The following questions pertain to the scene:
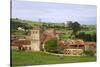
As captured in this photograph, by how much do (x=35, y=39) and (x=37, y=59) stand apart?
8.4 inches

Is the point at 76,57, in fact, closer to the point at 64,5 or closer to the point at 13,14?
A: the point at 64,5

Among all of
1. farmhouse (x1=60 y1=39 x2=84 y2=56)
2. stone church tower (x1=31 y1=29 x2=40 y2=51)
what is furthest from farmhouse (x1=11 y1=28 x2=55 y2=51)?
farmhouse (x1=60 y1=39 x2=84 y2=56)

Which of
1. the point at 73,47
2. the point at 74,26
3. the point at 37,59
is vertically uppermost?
the point at 74,26

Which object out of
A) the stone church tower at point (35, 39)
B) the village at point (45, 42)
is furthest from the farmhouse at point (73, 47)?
the stone church tower at point (35, 39)

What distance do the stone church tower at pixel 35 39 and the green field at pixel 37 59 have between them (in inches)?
2.4

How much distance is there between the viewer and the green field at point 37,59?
6.56ft

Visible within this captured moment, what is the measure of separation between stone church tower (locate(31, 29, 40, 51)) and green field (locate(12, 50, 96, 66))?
62mm

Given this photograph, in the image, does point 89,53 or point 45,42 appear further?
point 89,53

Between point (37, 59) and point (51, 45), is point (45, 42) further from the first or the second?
point (37, 59)

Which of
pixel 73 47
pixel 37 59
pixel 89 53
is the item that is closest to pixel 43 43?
pixel 37 59

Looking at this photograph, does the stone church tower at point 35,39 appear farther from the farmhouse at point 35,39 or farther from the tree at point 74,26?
the tree at point 74,26

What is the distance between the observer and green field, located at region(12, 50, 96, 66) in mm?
2000

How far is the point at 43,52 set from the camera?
6.88 feet

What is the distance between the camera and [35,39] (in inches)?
81.7
